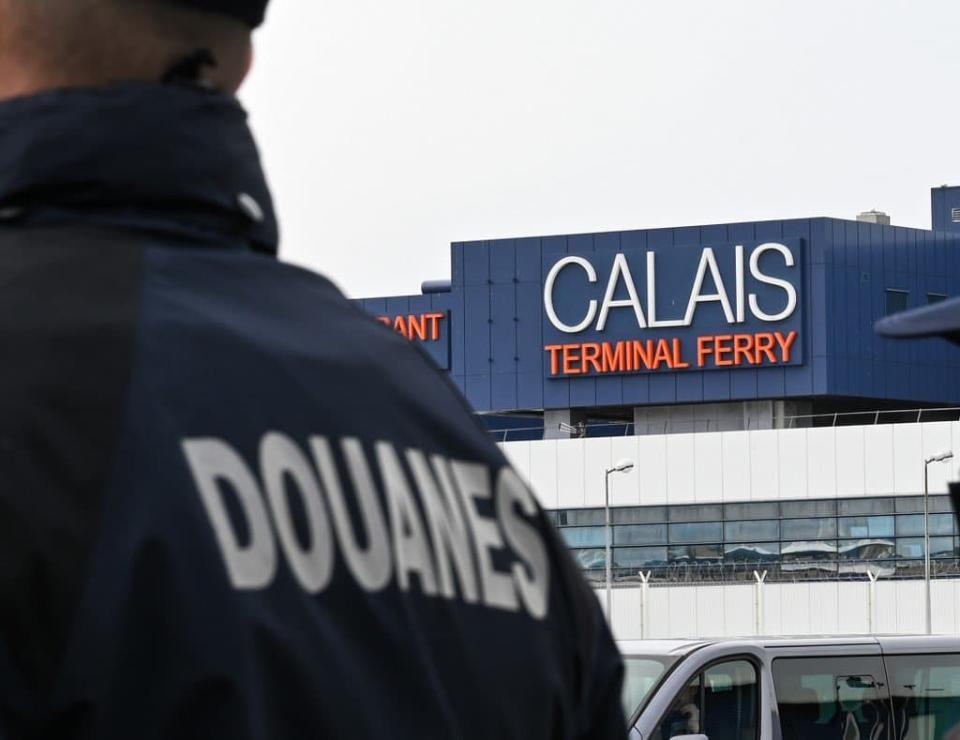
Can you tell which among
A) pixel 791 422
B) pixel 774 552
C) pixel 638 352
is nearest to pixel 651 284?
pixel 638 352

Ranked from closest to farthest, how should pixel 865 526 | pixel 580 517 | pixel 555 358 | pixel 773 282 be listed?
pixel 865 526
pixel 580 517
pixel 773 282
pixel 555 358

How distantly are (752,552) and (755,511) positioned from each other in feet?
4.07

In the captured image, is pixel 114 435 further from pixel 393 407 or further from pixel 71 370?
pixel 393 407

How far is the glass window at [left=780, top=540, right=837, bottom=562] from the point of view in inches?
2411

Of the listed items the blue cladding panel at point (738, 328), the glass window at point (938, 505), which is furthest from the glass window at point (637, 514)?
the glass window at point (938, 505)

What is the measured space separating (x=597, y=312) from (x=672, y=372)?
3178mm

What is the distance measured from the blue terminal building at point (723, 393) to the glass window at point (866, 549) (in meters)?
0.04

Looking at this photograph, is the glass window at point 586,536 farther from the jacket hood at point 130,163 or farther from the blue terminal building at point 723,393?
Result: the jacket hood at point 130,163

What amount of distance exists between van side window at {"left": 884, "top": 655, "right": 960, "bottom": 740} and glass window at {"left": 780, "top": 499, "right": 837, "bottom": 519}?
4911 cm

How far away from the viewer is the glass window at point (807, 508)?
6218 cm

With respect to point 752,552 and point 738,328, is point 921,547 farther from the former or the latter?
point 738,328

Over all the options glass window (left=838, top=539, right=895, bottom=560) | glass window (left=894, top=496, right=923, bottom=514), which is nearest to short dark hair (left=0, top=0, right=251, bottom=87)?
glass window (left=838, top=539, right=895, bottom=560)

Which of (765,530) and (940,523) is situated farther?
(765,530)

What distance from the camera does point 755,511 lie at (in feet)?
206
